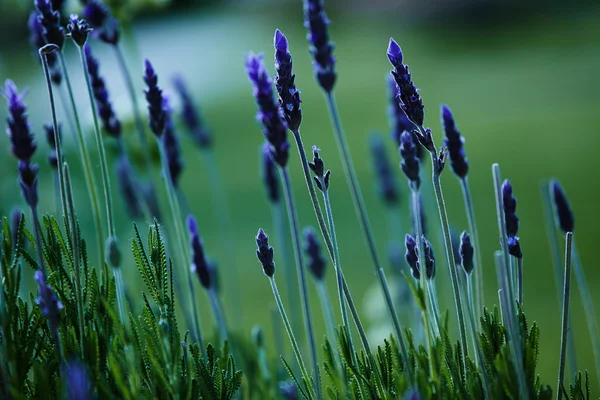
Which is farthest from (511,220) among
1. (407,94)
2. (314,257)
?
(314,257)

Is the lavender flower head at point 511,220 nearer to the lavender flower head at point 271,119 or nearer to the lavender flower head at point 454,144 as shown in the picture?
the lavender flower head at point 454,144

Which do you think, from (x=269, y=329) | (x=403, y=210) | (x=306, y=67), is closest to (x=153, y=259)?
(x=269, y=329)

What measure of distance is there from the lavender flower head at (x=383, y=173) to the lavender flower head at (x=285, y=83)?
76 centimetres

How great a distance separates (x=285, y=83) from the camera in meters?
0.48

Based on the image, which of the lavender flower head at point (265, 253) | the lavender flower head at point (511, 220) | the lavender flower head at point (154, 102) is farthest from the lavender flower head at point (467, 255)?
the lavender flower head at point (154, 102)

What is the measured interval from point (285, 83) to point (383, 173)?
779 millimetres

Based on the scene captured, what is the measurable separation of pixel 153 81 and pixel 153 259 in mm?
187

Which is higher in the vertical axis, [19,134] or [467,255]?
[19,134]

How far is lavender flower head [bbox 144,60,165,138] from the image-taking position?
0.64 meters

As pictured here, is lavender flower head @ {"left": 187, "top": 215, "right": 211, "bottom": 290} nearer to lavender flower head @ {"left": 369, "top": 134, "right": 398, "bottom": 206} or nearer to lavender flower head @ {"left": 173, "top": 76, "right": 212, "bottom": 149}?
lavender flower head @ {"left": 173, "top": 76, "right": 212, "bottom": 149}

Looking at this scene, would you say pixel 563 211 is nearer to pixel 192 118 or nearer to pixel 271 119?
pixel 271 119

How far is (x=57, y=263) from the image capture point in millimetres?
570

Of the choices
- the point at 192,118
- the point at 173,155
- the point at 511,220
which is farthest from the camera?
the point at 192,118

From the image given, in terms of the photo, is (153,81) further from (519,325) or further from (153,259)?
(519,325)
